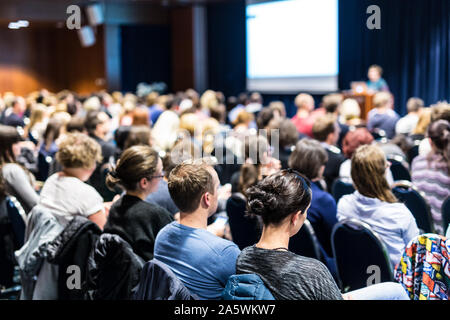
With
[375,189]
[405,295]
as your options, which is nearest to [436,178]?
[375,189]

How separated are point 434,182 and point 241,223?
62.1 inches

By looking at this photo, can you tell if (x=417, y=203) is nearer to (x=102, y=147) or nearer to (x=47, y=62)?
(x=102, y=147)

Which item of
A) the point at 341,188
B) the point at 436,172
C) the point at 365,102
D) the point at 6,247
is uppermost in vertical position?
the point at 365,102

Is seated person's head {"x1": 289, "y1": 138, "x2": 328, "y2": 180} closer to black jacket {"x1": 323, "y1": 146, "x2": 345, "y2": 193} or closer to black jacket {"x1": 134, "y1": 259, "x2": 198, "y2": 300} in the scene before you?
black jacket {"x1": 323, "y1": 146, "x2": 345, "y2": 193}

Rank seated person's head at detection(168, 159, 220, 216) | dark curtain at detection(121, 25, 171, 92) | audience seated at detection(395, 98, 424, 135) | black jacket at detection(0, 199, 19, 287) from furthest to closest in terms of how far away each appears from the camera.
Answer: dark curtain at detection(121, 25, 171, 92) < audience seated at detection(395, 98, 424, 135) < black jacket at detection(0, 199, 19, 287) < seated person's head at detection(168, 159, 220, 216)

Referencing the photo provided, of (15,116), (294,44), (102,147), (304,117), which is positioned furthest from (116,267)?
(294,44)

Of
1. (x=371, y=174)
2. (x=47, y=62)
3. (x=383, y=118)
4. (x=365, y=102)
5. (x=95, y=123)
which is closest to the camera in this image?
(x=371, y=174)

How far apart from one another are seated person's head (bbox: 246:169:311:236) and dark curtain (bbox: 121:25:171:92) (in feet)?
50.8

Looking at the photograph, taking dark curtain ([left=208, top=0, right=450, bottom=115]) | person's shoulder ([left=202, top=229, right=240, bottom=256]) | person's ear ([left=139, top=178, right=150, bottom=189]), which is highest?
dark curtain ([left=208, top=0, right=450, bottom=115])

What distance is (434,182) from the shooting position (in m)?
3.94

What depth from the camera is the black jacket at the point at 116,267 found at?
246 cm

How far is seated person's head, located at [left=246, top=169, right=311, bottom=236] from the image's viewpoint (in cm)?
202

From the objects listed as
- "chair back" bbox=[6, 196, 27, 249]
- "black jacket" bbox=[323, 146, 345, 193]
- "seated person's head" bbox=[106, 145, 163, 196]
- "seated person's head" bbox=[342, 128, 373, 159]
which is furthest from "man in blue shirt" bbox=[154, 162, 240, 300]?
"black jacket" bbox=[323, 146, 345, 193]
